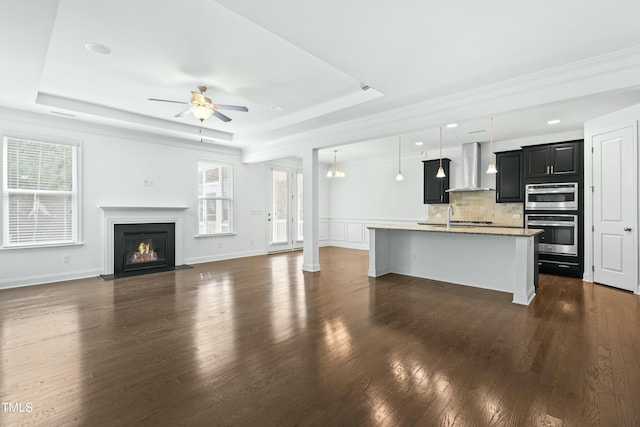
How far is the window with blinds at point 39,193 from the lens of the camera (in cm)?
495

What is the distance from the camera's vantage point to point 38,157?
5203 mm

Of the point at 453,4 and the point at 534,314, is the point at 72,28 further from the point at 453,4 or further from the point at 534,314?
the point at 534,314

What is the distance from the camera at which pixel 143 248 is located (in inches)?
251

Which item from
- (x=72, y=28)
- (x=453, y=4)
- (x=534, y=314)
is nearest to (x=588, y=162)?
(x=534, y=314)

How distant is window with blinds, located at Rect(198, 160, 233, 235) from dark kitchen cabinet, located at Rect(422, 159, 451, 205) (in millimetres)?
4904

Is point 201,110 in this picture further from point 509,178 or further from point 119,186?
point 509,178

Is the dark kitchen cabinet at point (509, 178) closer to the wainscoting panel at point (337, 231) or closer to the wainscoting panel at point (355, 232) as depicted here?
the wainscoting panel at point (355, 232)

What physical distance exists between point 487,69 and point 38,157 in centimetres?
674

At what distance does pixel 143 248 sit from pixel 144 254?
4.9 inches

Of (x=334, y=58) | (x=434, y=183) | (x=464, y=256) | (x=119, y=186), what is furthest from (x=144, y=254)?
(x=434, y=183)

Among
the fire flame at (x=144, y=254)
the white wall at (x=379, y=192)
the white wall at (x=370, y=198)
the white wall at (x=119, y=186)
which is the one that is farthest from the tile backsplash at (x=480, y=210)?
the fire flame at (x=144, y=254)

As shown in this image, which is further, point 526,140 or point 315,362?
point 526,140

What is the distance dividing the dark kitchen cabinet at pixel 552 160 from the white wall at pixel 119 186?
247 inches

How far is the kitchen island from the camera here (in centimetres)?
409
